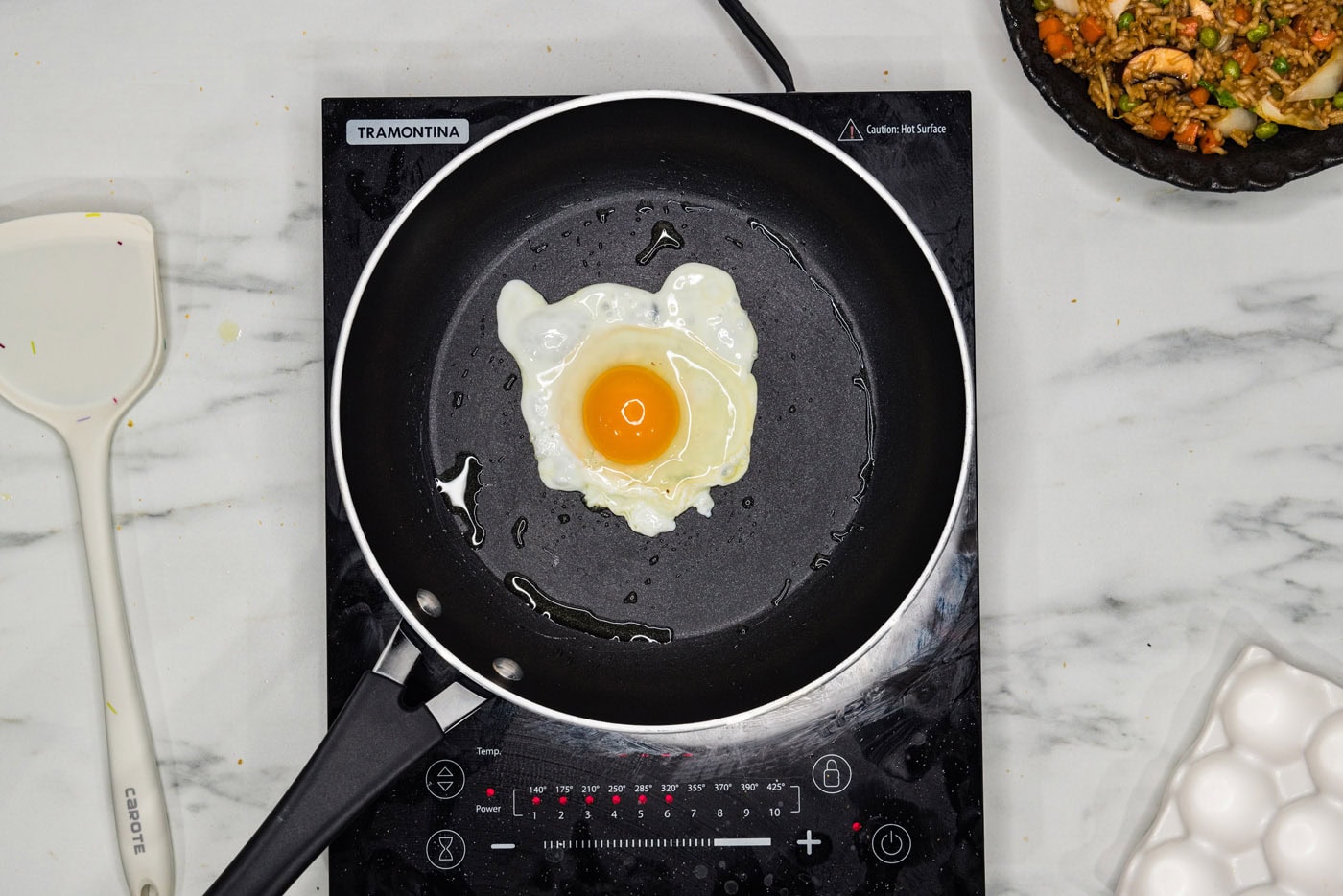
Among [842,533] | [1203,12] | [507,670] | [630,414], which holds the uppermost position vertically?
[1203,12]

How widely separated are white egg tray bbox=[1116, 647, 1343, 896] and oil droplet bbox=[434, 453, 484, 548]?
749mm

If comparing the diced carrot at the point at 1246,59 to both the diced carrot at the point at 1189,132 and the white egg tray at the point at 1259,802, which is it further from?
the white egg tray at the point at 1259,802

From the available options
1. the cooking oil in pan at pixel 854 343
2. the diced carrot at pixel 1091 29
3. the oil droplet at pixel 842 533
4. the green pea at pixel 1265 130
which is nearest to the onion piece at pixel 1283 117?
the green pea at pixel 1265 130

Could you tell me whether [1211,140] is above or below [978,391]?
above

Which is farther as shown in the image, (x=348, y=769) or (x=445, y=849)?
(x=445, y=849)

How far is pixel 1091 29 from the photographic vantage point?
0.95 meters

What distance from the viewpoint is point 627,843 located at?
0.96 meters

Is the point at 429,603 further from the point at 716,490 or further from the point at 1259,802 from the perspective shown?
the point at 1259,802

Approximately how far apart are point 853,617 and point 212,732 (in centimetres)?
67

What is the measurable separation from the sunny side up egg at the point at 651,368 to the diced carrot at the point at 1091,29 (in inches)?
16.1

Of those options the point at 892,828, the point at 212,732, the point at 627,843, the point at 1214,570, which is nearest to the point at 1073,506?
the point at 1214,570

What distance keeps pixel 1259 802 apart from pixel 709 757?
55 cm

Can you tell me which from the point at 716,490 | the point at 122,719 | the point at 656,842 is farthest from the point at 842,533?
the point at 122,719

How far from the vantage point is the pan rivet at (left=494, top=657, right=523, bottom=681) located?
967 mm
